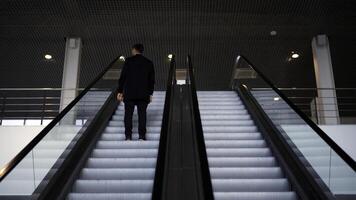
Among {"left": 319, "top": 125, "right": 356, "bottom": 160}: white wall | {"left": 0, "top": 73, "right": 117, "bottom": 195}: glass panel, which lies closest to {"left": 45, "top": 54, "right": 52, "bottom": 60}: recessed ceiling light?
{"left": 0, "top": 73, "right": 117, "bottom": 195}: glass panel

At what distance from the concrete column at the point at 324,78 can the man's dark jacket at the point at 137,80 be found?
6450 mm

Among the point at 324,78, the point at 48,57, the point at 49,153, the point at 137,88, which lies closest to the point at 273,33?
the point at 324,78

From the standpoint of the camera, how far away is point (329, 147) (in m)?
4.27

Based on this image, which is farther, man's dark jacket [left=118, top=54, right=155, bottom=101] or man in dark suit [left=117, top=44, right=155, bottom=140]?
man's dark jacket [left=118, top=54, right=155, bottom=101]

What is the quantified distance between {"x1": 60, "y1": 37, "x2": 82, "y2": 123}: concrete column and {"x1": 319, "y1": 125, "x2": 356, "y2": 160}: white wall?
22.3 feet

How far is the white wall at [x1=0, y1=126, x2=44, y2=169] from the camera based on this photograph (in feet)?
28.8

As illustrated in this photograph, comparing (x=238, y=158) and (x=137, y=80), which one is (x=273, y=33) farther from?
(x=238, y=158)

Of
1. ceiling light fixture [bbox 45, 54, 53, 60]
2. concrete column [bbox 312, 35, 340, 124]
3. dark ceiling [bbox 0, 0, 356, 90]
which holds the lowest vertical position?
concrete column [bbox 312, 35, 340, 124]

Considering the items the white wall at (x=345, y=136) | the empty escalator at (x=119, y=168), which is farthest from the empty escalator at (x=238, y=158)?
the white wall at (x=345, y=136)

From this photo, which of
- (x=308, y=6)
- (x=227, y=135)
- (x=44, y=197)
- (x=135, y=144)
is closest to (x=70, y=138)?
(x=135, y=144)

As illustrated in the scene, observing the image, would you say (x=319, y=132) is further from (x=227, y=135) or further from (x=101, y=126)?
(x=101, y=126)

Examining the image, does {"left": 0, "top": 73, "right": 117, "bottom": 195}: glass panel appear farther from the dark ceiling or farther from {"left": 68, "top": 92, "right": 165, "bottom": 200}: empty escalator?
the dark ceiling

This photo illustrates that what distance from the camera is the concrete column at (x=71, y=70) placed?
39.8ft

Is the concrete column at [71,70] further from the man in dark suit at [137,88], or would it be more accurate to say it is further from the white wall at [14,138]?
the man in dark suit at [137,88]
